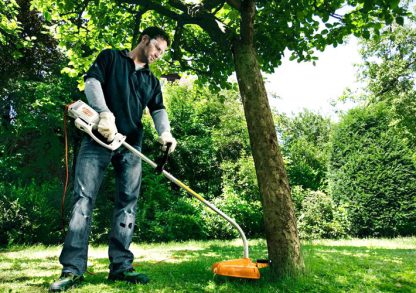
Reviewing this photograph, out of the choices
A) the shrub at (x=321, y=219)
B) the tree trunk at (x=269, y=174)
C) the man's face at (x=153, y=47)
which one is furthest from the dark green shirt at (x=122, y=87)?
the shrub at (x=321, y=219)

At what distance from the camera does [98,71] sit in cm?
328

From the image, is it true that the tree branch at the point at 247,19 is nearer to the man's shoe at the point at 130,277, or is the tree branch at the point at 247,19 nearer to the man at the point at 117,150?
the man at the point at 117,150

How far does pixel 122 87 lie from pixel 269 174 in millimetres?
1636

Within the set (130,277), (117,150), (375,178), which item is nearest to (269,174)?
(117,150)

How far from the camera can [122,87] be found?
341 centimetres

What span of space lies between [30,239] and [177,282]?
272 inches

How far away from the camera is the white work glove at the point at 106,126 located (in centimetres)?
300

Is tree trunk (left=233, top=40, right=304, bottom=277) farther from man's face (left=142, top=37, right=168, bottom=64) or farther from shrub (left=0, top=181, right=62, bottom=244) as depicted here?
shrub (left=0, top=181, right=62, bottom=244)

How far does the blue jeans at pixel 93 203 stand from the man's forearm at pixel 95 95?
0.32 m

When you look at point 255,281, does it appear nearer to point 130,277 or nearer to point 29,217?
point 130,277

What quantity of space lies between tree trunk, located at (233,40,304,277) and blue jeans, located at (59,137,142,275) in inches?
48.6

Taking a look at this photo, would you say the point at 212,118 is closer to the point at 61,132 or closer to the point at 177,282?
the point at 61,132

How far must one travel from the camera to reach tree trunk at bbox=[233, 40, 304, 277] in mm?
3479

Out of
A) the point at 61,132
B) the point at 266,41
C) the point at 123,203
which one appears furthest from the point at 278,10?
the point at 61,132
